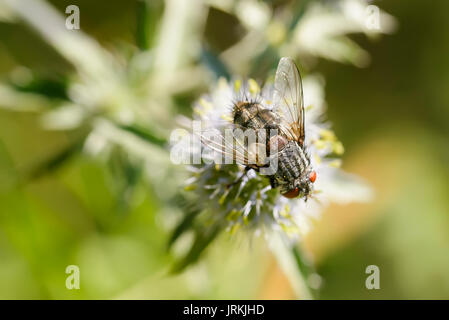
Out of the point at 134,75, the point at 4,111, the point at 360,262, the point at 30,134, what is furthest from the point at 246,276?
the point at 4,111

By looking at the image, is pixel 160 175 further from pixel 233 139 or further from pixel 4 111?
pixel 4 111

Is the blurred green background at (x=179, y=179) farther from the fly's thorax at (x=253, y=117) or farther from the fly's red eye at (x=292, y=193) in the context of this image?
the fly's red eye at (x=292, y=193)

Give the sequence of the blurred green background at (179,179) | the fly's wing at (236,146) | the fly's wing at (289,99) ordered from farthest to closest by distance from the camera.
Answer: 1. the blurred green background at (179,179)
2. the fly's wing at (289,99)
3. the fly's wing at (236,146)

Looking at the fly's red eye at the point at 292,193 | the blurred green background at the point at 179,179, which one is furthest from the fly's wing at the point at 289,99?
the blurred green background at the point at 179,179

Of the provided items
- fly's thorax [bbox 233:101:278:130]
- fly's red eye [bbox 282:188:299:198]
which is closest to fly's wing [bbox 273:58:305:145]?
fly's thorax [bbox 233:101:278:130]

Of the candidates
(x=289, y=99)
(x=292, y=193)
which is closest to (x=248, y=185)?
(x=292, y=193)

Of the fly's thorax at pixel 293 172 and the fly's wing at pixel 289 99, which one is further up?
the fly's wing at pixel 289 99
